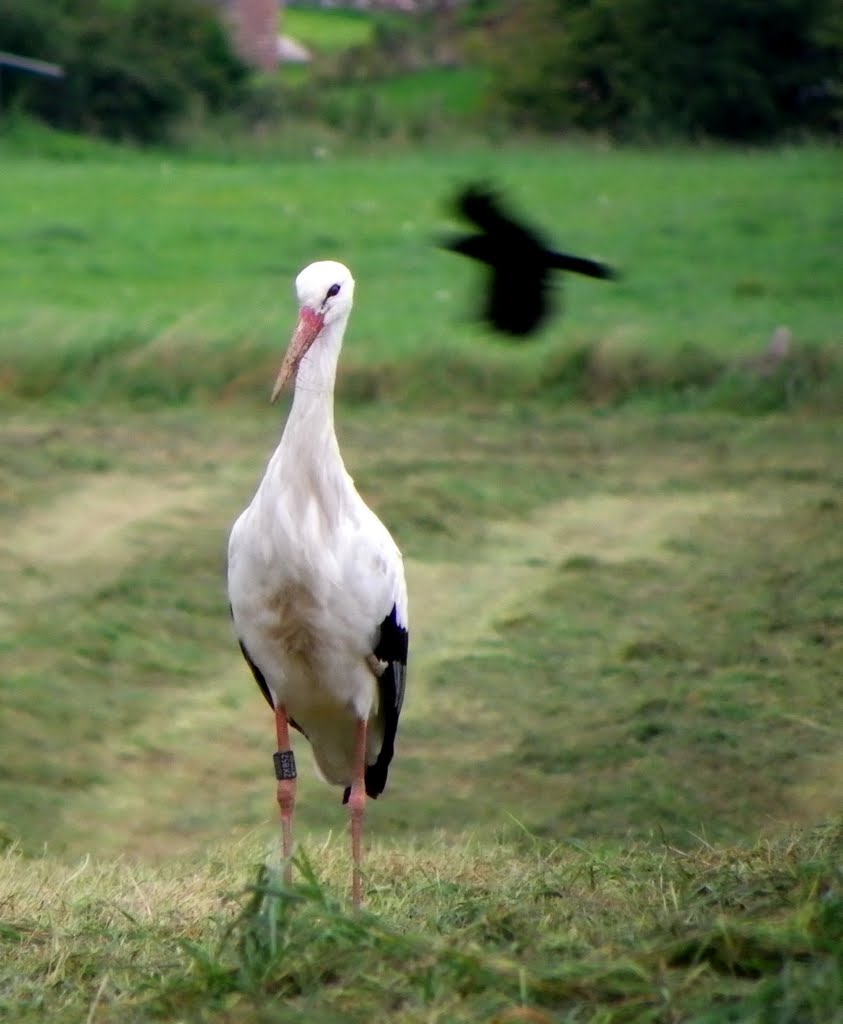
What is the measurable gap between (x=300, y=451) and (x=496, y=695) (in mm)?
2766

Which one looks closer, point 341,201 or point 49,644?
point 49,644

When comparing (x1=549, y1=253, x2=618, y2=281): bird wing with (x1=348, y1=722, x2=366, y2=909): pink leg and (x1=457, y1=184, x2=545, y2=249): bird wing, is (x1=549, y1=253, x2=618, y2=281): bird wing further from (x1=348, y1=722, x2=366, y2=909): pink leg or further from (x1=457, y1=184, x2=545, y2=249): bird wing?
(x1=348, y1=722, x2=366, y2=909): pink leg

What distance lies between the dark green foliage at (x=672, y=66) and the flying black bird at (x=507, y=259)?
1043 cm

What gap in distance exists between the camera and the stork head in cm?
470

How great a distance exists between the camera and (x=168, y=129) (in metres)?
25.8

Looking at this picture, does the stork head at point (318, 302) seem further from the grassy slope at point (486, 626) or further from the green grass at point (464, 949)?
the grassy slope at point (486, 626)

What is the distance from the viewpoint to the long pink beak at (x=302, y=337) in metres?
4.64

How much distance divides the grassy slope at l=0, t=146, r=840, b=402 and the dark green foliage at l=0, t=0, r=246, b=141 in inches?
90.7

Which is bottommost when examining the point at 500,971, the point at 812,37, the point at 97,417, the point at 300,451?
the point at 97,417

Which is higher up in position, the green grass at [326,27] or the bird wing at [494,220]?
the green grass at [326,27]

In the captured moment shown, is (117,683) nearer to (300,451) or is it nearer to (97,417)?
(300,451)

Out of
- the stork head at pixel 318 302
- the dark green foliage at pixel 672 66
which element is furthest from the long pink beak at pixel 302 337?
the dark green foliage at pixel 672 66

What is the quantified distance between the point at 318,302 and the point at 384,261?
12.5 metres

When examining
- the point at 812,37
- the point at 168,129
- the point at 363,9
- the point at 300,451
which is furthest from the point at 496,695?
the point at 363,9
